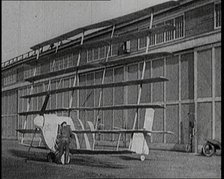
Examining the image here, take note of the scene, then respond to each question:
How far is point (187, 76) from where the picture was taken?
14008mm

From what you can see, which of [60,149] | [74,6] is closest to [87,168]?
[60,149]

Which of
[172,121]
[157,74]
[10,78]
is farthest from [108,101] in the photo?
[10,78]

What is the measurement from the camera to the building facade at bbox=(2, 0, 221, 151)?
1268cm

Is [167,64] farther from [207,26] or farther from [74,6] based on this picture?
[74,6]

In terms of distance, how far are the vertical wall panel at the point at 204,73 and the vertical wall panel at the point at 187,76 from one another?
0.50 m

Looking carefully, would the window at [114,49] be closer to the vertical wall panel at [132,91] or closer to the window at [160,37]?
the vertical wall panel at [132,91]

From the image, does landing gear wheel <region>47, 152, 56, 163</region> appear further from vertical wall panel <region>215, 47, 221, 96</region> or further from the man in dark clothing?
vertical wall panel <region>215, 47, 221, 96</region>

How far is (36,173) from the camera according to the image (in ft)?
28.6

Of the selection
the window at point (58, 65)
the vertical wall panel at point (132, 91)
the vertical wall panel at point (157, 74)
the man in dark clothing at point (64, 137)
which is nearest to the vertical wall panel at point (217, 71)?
the vertical wall panel at point (157, 74)

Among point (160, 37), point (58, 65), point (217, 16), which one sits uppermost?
point (217, 16)

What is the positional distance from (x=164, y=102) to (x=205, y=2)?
4098mm

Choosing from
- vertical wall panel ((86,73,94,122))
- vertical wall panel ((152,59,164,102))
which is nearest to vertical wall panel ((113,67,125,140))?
vertical wall panel ((86,73,94,122))

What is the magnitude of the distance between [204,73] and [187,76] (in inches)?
43.7

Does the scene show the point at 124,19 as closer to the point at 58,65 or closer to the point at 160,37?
the point at 160,37
